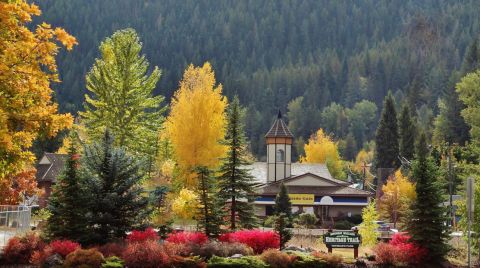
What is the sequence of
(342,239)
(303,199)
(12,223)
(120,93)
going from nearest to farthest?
(342,239), (12,223), (120,93), (303,199)

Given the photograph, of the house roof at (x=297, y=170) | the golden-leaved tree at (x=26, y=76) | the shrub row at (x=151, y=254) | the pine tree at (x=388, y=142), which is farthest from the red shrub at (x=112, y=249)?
the pine tree at (x=388, y=142)

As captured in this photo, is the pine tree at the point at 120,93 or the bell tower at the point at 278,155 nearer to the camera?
the pine tree at the point at 120,93

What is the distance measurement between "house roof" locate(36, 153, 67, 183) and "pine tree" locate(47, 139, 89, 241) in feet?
124

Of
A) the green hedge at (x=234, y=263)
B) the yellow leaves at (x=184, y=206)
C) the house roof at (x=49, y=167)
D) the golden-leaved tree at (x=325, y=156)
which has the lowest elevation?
the green hedge at (x=234, y=263)

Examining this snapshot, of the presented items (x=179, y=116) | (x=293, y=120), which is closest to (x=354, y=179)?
(x=179, y=116)

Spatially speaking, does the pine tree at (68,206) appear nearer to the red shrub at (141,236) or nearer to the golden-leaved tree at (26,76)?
the red shrub at (141,236)

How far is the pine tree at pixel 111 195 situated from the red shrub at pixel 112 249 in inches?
64.4

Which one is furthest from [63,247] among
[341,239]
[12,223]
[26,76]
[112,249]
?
[341,239]

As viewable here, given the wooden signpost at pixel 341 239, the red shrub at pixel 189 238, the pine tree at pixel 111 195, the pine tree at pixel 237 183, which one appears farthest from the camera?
the pine tree at pixel 237 183

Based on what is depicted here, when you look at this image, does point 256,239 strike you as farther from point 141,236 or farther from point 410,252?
point 410,252

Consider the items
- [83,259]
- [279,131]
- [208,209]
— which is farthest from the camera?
[279,131]

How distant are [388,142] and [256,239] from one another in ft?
217

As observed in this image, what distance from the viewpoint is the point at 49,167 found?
64.0 metres

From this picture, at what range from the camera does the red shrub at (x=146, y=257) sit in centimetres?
2181
